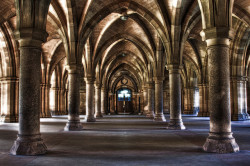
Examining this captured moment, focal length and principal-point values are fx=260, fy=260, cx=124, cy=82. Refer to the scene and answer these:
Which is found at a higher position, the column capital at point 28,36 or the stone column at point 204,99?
the column capital at point 28,36

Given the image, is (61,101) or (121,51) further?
(61,101)

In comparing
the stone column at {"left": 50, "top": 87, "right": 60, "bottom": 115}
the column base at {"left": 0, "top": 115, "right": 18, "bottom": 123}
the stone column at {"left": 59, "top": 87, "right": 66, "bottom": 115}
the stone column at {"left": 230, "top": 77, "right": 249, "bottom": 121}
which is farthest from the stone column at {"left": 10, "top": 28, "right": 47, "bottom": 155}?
the stone column at {"left": 59, "top": 87, "right": 66, "bottom": 115}

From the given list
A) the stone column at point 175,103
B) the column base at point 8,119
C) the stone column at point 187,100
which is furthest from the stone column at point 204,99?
the column base at point 8,119

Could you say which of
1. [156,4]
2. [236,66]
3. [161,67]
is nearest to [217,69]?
[156,4]

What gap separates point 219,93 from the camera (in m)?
7.48

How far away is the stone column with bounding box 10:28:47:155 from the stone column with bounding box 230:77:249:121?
17.6m

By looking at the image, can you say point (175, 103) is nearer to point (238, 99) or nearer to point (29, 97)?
point (29, 97)

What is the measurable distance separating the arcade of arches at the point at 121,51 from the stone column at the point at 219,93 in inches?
1.1

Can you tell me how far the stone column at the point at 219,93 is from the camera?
24.0 feet

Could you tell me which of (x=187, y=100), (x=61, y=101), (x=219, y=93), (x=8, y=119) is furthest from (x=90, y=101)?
(x=187, y=100)

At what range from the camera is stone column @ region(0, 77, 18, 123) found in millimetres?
19955

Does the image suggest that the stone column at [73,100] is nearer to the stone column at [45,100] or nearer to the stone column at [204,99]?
the stone column at [45,100]

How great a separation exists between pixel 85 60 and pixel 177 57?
9604 mm

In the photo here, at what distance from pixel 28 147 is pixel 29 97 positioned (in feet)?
4.43
